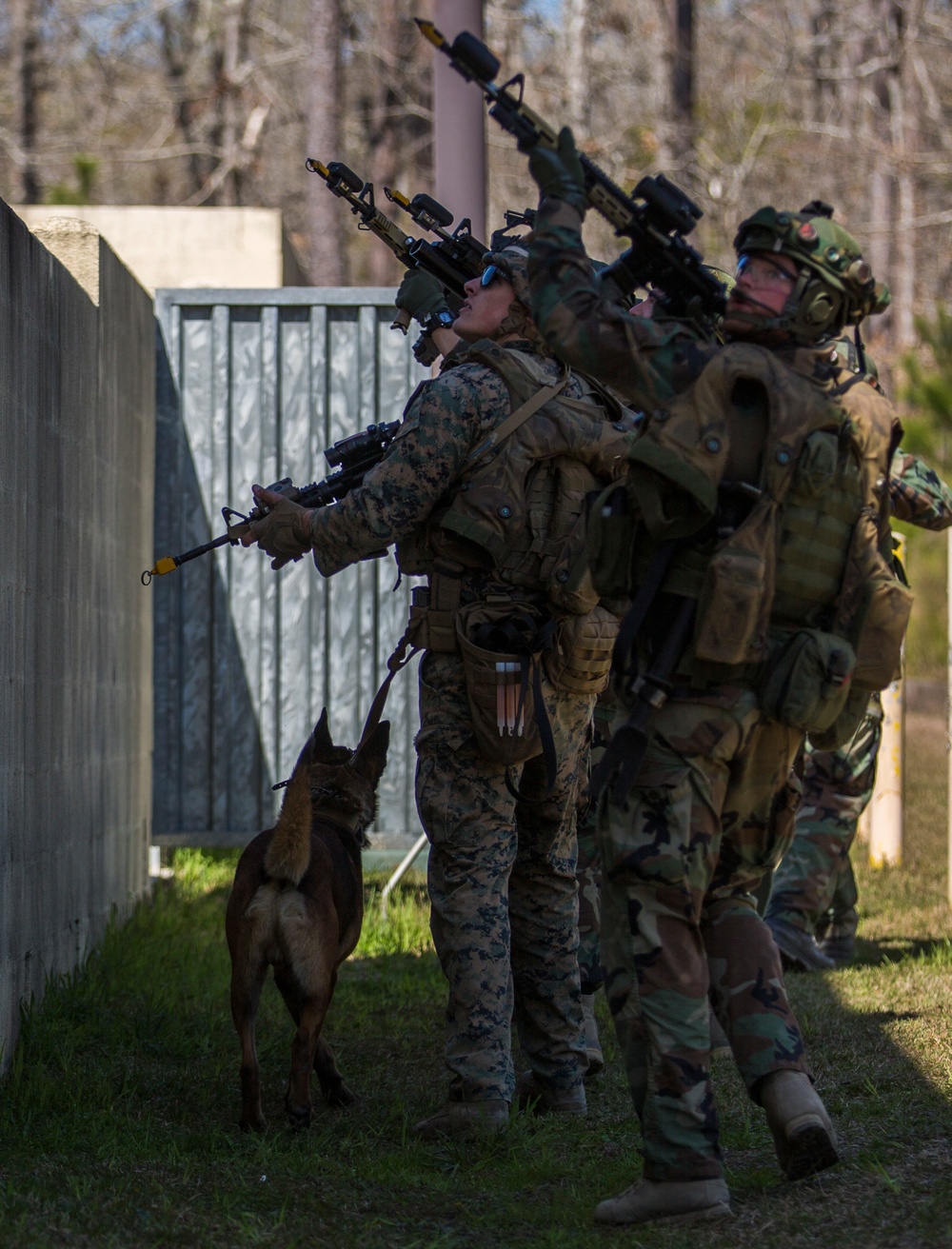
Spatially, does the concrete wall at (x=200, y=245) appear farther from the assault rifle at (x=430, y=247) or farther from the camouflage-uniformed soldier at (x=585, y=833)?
the camouflage-uniformed soldier at (x=585, y=833)

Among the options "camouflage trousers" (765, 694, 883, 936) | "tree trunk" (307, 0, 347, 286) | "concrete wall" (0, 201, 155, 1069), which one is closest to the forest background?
"tree trunk" (307, 0, 347, 286)

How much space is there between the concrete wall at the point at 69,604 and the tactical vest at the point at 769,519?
2032 millimetres

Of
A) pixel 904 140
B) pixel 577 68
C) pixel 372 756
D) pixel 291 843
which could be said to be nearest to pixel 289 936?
pixel 291 843

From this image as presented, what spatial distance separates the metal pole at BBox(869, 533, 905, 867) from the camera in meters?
8.62

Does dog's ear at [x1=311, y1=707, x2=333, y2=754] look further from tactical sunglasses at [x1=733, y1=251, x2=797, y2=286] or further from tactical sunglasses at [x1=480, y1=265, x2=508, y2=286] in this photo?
tactical sunglasses at [x1=733, y1=251, x2=797, y2=286]

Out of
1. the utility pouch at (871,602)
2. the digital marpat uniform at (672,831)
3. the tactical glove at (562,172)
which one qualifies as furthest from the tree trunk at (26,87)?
the utility pouch at (871,602)

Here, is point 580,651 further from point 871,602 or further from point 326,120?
point 326,120

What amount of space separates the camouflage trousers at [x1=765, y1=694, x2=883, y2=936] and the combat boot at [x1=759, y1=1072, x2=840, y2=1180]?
289cm

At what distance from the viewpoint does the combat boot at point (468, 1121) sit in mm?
4043

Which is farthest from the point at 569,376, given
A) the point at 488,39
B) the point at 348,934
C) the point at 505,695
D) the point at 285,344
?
the point at 488,39

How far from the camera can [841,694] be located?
3.39 meters

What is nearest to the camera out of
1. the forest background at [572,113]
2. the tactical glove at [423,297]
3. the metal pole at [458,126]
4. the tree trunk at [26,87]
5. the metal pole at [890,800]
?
the tactical glove at [423,297]

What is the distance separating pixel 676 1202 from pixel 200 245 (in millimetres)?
7023

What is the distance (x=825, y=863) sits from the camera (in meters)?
6.31
